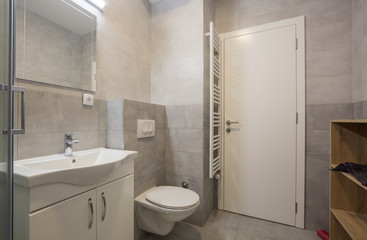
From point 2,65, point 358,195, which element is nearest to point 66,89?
point 2,65

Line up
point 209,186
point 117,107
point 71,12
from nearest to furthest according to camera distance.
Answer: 1. point 71,12
2. point 117,107
3. point 209,186

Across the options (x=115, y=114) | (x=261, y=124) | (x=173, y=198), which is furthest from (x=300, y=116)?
(x=115, y=114)

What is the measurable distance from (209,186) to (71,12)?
200 cm

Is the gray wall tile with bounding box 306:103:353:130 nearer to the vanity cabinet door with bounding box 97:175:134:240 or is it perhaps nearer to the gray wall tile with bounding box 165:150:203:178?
the gray wall tile with bounding box 165:150:203:178

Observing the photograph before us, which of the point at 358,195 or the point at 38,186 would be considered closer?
the point at 38,186

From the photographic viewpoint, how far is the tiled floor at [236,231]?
5.13ft

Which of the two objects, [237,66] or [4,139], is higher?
[237,66]

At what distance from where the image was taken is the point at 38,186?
0.73 m

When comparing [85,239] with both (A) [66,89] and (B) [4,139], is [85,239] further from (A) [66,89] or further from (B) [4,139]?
(A) [66,89]

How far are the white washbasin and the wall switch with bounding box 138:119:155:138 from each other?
1.08 feet

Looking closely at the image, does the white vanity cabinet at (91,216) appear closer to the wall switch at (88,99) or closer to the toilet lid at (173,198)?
the toilet lid at (173,198)

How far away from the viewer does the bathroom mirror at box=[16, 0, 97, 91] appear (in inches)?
39.8

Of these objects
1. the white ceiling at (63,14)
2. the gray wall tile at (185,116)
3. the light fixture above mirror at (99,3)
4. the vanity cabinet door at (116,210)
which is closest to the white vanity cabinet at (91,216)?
the vanity cabinet door at (116,210)

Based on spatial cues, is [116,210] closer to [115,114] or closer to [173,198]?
[173,198]
